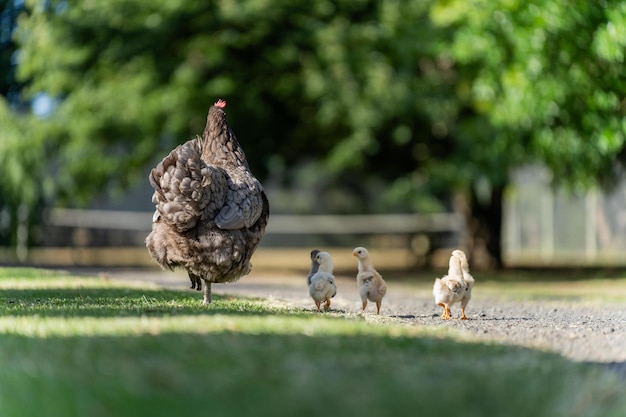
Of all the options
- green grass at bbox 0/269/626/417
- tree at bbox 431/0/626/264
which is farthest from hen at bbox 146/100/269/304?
tree at bbox 431/0/626/264

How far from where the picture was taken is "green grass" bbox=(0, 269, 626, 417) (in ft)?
16.5

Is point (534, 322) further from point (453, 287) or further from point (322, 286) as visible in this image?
point (322, 286)

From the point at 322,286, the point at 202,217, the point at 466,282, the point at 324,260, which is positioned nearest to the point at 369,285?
the point at 322,286

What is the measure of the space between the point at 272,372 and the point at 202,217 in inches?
147

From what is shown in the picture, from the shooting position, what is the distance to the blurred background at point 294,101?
19.5 m

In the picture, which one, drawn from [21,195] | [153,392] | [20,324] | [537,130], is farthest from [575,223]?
[153,392]

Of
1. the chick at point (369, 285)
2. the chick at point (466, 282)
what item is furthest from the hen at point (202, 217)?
the chick at point (466, 282)

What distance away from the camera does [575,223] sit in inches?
1185

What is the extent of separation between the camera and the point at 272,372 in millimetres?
5629

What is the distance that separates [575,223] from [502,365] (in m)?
24.9

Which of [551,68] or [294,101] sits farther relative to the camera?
[294,101]

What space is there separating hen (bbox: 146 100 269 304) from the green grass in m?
1.20

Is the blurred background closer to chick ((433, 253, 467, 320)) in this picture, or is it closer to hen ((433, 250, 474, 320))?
hen ((433, 250, 474, 320))

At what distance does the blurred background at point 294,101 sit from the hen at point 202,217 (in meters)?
9.70
